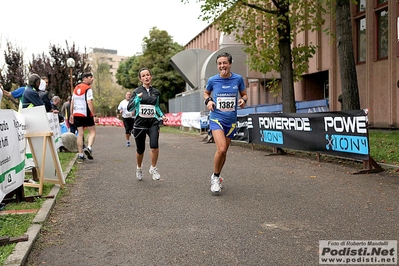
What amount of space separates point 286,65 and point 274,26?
74.4 inches

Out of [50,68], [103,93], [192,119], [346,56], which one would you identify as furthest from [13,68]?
[103,93]

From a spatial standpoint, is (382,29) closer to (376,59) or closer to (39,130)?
(376,59)

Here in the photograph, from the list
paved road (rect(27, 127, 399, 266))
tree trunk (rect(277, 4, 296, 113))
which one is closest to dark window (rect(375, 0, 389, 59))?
tree trunk (rect(277, 4, 296, 113))

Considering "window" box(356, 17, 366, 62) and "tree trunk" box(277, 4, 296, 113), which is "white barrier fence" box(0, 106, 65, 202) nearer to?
"tree trunk" box(277, 4, 296, 113)

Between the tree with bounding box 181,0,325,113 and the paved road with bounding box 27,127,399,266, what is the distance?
818 centimetres

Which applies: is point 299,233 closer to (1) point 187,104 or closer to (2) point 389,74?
(2) point 389,74

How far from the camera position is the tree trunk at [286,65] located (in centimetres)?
1639

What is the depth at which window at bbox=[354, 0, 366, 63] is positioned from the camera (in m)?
20.8

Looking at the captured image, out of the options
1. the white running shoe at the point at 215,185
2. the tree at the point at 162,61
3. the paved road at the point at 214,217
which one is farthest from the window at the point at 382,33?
the tree at the point at 162,61

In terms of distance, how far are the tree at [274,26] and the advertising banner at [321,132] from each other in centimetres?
427

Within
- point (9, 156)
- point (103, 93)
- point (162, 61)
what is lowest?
point (9, 156)

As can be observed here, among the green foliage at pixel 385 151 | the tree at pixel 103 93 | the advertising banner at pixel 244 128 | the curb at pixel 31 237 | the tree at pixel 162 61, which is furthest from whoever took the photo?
the tree at pixel 103 93

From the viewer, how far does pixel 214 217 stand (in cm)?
531

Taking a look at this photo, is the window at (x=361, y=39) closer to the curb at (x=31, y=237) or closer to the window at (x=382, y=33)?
the window at (x=382, y=33)
